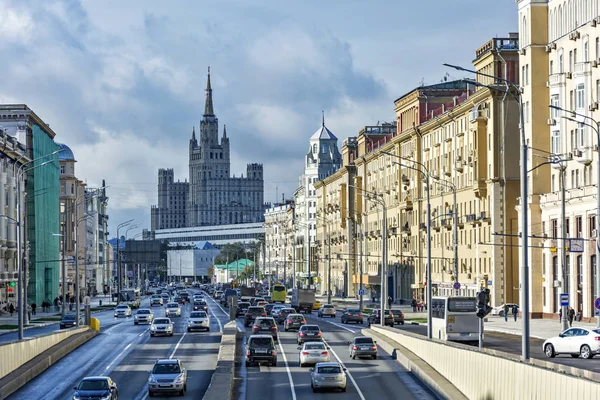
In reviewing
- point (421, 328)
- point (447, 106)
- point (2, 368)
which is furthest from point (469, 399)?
point (447, 106)

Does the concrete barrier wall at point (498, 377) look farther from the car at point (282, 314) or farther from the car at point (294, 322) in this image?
the car at point (282, 314)

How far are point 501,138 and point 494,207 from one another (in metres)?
5.89

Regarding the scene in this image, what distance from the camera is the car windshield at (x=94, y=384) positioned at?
37312 mm

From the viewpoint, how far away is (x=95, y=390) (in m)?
37.2

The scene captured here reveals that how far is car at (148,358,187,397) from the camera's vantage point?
4141cm

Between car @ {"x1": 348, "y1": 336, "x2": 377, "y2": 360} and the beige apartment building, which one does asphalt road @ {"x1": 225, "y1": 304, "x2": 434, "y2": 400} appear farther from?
the beige apartment building

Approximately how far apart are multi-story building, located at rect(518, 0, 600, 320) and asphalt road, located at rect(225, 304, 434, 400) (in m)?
23.1

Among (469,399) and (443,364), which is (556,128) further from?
(469,399)

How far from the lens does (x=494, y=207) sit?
328 ft

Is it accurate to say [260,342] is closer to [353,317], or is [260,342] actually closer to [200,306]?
[353,317]

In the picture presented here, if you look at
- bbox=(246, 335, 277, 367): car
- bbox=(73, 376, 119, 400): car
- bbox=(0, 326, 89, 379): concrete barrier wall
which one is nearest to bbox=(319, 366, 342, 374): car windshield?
bbox=(73, 376, 119, 400): car

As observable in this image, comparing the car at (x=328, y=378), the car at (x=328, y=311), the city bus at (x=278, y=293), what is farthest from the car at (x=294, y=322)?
the city bus at (x=278, y=293)

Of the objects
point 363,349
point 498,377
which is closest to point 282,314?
point 363,349

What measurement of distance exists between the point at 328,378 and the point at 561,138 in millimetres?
47573
